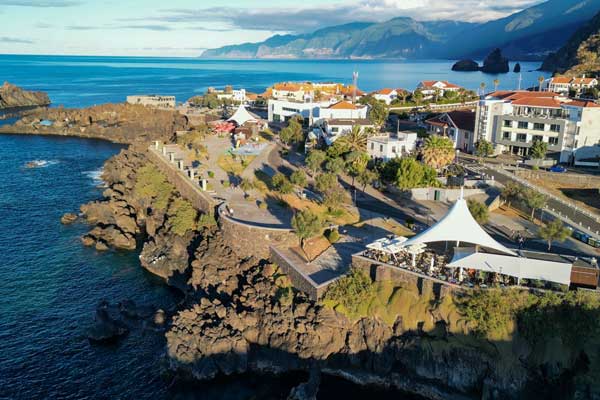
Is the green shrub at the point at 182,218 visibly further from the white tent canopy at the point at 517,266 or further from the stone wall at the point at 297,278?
the white tent canopy at the point at 517,266

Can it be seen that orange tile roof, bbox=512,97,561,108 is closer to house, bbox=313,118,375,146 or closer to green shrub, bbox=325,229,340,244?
house, bbox=313,118,375,146

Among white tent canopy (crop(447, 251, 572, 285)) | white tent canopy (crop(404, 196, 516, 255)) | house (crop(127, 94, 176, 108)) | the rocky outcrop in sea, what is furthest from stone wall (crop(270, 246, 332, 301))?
the rocky outcrop in sea

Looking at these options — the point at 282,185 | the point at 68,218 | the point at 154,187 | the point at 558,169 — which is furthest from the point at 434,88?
the point at 68,218

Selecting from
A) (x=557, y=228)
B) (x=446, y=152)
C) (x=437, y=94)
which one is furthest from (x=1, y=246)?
(x=437, y=94)

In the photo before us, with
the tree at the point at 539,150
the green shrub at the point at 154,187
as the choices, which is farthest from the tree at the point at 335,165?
the tree at the point at 539,150

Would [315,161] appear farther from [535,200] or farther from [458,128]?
[458,128]
